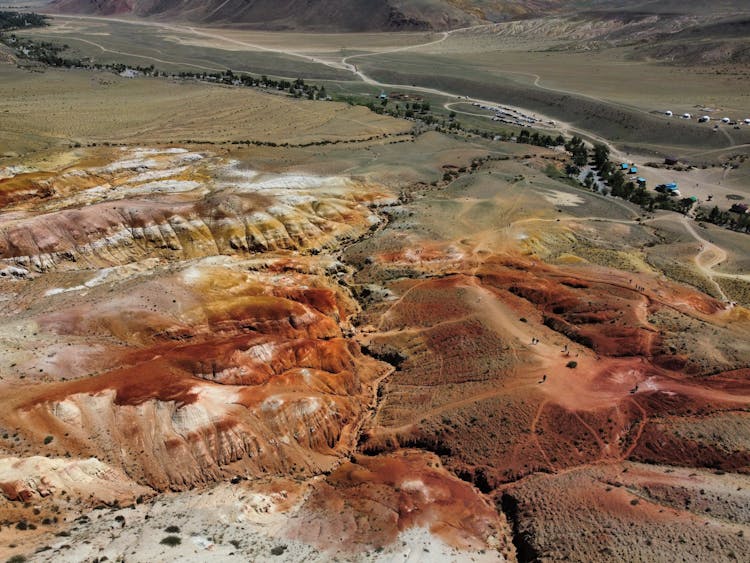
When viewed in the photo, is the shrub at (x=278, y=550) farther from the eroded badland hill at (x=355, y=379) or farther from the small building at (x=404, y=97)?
the small building at (x=404, y=97)

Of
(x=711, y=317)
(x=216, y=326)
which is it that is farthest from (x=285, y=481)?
(x=711, y=317)

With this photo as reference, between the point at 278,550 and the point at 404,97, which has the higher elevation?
the point at 404,97

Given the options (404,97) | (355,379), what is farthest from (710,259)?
(404,97)

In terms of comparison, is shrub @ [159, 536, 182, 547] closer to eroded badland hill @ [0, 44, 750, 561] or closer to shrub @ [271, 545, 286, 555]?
eroded badland hill @ [0, 44, 750, 561]

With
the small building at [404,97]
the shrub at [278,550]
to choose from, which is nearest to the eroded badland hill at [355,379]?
the shrub at [278,550]

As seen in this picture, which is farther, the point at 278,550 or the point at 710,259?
the point at 710,259

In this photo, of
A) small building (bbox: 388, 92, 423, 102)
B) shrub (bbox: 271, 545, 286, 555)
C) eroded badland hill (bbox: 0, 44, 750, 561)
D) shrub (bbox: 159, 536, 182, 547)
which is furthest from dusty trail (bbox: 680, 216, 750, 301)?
small building (bbox: 388, 92, 423, 102)

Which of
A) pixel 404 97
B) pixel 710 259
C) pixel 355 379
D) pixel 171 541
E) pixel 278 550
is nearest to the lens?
pixel 171 541

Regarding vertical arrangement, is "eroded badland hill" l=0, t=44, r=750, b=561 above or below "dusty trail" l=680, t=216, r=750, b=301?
below

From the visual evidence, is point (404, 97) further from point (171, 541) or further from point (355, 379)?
point (171, 541)

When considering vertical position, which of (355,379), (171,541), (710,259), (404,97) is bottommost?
(171,541)

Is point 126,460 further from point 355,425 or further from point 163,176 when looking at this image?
point 163,176
